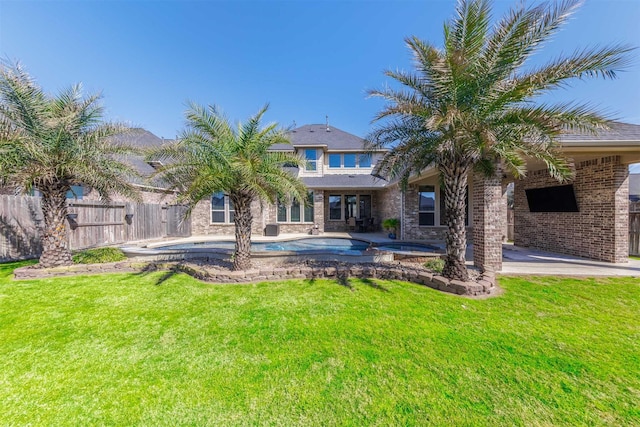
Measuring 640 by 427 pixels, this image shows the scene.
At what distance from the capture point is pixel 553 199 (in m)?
9.96

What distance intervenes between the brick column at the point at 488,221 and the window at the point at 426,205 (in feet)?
21.4

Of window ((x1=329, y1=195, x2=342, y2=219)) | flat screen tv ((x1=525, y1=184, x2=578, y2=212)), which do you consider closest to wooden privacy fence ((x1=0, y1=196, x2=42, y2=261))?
window ((x1=329, y1=195, x2=342, y2=219))

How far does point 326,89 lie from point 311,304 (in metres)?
17.5

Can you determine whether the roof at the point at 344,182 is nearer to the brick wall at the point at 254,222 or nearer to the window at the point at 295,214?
the brick wall at the point at 254,222

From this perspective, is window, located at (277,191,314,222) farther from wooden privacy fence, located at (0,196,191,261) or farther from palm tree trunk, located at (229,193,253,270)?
palm tree trunk, located at (229,193,253,270)

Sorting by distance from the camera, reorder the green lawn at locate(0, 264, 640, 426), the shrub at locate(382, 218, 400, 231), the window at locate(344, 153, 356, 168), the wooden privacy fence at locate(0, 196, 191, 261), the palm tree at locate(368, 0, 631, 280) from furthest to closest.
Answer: the window at locate(344, 153, 356, 168) → the shrub at locate(382, 218, 400, 231) → the wooden privacy fence at locate(0, 196, 191, 261) → the palm tree at locate(368, 0, 631, 280) → the green lawn at locate(0, 264, 640, 426)

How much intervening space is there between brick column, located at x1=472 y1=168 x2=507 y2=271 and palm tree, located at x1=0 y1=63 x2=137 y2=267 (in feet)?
34.5

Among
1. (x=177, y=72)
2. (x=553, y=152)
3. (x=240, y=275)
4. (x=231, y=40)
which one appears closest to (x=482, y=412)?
(x=240, y=275)

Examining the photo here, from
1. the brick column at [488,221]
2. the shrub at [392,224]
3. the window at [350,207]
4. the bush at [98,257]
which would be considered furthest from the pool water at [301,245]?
the brick column at [488,221]

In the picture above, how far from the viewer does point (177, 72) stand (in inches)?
565

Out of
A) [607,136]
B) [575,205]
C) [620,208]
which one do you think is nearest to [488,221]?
[607,136]

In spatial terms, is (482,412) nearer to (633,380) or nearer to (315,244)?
(633,380)

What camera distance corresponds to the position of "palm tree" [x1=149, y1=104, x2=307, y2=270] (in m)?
6.18

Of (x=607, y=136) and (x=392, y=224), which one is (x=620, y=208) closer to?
(x=607, y=136)
